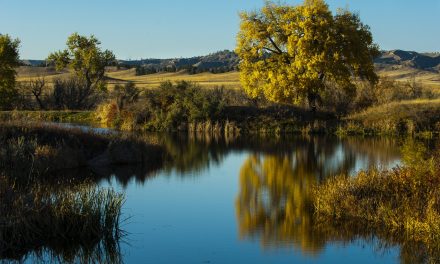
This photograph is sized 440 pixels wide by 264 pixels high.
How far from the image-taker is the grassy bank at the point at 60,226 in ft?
46.2

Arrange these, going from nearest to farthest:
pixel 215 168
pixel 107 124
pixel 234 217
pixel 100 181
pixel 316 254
A: pixel 316 254 < pixel 234 217 < pixel 100 181 < pixel 215 168 < pixel 107 124

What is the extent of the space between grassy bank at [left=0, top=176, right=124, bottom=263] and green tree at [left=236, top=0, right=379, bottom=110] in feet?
105

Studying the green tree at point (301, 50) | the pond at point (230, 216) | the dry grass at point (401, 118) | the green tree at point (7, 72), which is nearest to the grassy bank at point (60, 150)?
the pond at point (230, 216)

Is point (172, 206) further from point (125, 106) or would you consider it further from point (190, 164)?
point (125, 106)

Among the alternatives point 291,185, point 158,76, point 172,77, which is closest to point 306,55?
point 291,185

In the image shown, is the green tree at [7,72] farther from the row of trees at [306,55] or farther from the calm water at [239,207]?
the calm water at [239,207]

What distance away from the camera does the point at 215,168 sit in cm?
3069

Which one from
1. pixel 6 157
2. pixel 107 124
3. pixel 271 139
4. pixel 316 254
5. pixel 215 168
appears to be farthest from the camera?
pixel 107 124

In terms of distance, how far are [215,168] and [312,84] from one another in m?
19.4

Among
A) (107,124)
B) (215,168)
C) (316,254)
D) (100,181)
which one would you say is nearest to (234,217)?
(316,254)

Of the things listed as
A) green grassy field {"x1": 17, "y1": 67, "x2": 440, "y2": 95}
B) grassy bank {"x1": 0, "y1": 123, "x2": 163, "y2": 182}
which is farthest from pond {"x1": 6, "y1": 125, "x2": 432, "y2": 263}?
green grassy field {"x1": 17, "y1": 67, "x2": 440, "y2": 95}

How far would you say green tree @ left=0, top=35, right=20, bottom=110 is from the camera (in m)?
59.5

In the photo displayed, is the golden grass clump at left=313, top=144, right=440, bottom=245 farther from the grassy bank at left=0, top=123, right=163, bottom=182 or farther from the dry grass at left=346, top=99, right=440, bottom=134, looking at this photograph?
the dry grass at left=346, top=99, right=440, bottom=134

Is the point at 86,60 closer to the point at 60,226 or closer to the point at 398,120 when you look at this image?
the point at 398,120
